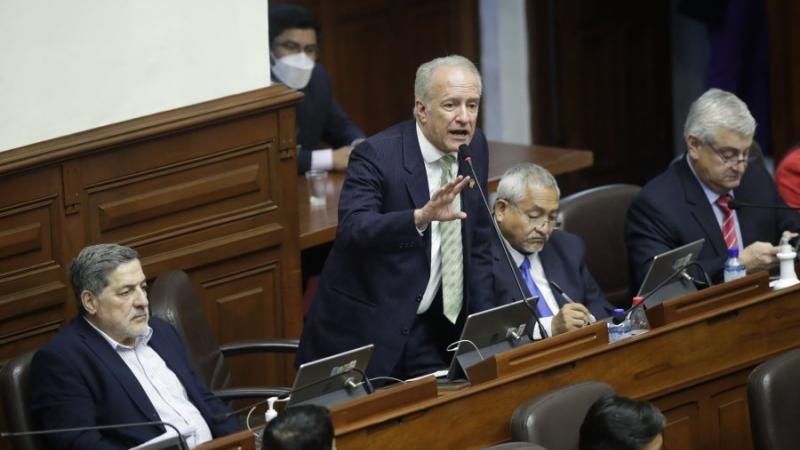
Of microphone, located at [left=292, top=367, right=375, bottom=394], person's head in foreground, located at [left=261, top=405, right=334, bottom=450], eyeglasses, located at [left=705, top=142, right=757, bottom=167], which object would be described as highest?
eyeglasses, located at [left=705, top=142, right=757, bottom=167]

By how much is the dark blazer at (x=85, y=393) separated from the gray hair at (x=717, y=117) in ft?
6.14

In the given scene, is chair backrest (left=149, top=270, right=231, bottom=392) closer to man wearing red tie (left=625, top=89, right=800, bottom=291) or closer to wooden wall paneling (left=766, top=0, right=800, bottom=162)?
man wearing red tie (left=625, top=89, right=800, bottom=291)

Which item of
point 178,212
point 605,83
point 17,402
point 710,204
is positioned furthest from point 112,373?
point 605,83

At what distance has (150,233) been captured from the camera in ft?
16.5

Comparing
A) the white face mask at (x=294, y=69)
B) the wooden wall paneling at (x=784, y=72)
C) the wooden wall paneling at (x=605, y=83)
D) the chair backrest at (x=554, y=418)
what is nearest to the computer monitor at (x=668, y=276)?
the chair backrest at (x=554, y=418)

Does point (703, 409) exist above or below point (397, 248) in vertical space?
Answer: below

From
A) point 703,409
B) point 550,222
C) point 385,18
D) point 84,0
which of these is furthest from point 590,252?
point 385,18

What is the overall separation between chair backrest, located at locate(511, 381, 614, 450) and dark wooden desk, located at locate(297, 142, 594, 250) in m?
1.65

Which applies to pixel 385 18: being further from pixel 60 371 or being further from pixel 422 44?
pixel 60 371

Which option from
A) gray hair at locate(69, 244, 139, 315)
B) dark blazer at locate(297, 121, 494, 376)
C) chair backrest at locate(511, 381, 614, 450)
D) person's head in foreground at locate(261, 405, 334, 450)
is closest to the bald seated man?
dark blazer at locate(297, 121, 494, 376)

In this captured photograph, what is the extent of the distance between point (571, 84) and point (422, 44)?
880mm

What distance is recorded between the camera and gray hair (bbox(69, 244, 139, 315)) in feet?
13.6

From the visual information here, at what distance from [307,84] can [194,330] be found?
1.76m

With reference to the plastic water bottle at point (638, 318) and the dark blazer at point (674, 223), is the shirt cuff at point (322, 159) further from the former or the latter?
the plastic water bottle at point (638, 318)
